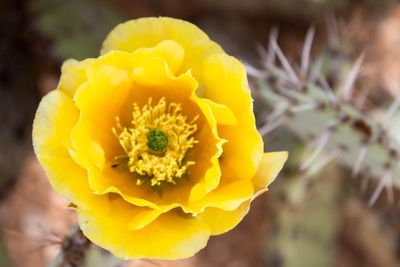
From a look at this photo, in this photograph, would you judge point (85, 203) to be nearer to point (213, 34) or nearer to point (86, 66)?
point (86, 66)

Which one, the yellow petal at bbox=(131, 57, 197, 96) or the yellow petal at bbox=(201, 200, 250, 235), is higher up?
the yellow petal at bbox=(131, 57, 197, 96)

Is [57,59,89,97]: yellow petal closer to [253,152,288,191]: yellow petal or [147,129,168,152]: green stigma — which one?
[147,129,168,152]: green stigma

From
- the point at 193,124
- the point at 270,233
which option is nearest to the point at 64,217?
the point at 270,233

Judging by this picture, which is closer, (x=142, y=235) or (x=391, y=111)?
(x=142, y=235)

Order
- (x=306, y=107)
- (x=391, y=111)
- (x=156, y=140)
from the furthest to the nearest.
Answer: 1. (x=391, y=111)
2. (x=306, y=107)
3. (x=156, y=140)

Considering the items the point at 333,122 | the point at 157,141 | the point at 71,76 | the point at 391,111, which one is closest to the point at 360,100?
the point at 391,111

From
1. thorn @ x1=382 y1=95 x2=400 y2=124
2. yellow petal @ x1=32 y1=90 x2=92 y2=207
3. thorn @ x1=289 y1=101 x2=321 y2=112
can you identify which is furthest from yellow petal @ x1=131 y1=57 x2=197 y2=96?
thorn @ x1=382 y1=95 x2=400 y2=124

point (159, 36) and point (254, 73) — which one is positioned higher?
point (159, 36)

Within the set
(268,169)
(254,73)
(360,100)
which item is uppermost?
(268,169)

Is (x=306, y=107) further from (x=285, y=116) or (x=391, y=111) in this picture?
(x=391, y=111)
